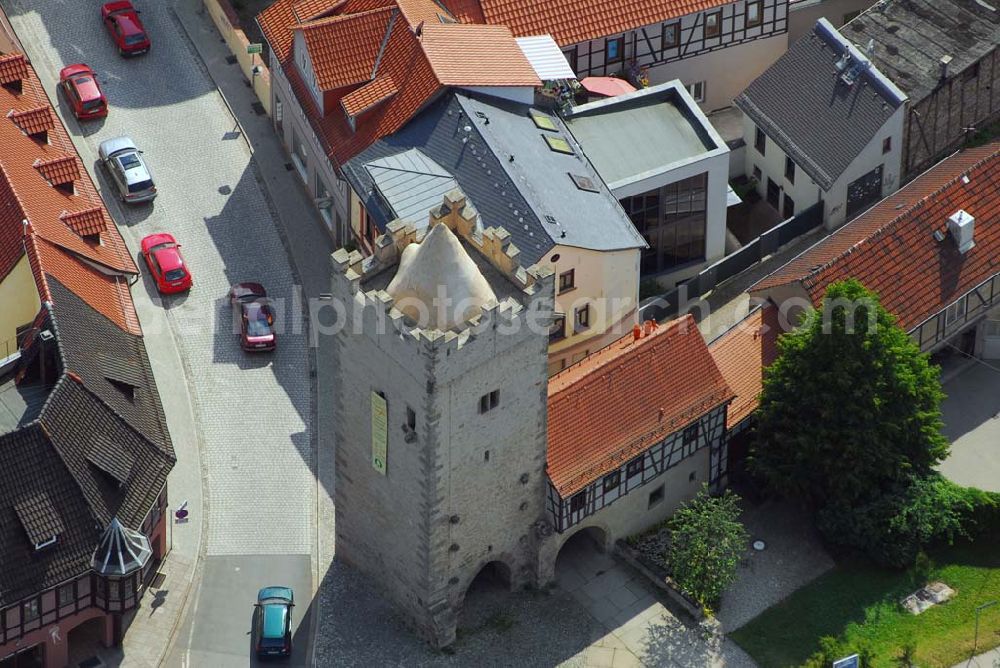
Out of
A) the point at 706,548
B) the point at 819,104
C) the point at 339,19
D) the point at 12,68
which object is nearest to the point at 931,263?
the point at 819,104

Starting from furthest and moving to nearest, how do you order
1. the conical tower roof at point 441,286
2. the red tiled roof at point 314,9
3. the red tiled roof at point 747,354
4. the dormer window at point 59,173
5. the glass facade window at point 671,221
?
the red tiled roof at point 314,9 < the glass facade window at point 671,221 < the dormer window at point 59,173 < the red tiled roof at point 747,354 < the conical tower roof at point 441,286

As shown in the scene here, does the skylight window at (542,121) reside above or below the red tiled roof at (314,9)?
below

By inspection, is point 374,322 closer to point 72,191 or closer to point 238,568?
point 238,568

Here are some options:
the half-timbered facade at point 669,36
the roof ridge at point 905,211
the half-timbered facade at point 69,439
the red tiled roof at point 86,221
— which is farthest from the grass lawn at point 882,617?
the red tiled roof at point 86,221

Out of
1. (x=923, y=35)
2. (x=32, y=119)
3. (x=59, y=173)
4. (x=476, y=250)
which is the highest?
(x=476, y=250)

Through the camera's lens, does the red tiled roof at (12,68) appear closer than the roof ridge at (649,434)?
No

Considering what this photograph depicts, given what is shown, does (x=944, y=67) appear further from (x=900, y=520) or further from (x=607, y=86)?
(x=900, y=520)

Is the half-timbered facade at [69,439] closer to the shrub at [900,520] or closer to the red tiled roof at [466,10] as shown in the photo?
the red tiled roof at [466,10]

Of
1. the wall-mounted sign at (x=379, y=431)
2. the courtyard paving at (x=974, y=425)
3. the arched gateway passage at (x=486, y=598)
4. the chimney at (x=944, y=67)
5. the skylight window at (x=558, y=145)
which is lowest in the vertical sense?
the arched gateway passage at (x=486, y=598)
